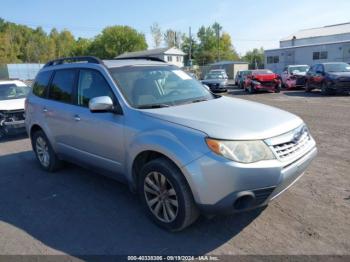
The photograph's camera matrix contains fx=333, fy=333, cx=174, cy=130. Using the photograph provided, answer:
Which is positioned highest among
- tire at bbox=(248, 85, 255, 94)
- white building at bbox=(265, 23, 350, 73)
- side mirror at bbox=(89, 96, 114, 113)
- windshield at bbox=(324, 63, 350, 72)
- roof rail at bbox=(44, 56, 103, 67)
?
white building at bbox=(265, 23, 350, 73)

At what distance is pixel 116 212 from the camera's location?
4207 mm

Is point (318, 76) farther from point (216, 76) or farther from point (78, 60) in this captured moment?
point (78, 60)

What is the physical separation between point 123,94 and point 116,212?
149 cm

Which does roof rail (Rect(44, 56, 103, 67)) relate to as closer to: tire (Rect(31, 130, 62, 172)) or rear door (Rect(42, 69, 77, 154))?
rear door (Rect(42, 69, 77, 154))

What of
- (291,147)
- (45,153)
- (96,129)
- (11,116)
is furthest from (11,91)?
(291,147)

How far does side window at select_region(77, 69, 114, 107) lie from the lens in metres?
4.38

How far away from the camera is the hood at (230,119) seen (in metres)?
3.24

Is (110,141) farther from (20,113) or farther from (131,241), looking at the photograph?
(20,113)

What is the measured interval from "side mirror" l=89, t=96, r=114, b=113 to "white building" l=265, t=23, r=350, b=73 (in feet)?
116

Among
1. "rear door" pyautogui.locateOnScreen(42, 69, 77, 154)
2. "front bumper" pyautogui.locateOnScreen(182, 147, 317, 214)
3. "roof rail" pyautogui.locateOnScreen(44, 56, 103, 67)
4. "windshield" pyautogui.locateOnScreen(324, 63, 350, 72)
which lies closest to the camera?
"front bumper" pyautogui.locateOnScreen(182, 147, 317, 214)

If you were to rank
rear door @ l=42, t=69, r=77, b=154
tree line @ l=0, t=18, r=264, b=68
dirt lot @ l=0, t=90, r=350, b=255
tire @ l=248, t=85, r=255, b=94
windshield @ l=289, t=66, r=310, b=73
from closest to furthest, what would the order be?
dirt lot @ l=0, t=90, r=350, b=255
rear door @ l=42, t=69, r=77, b=154
tire @ l=248, t=85, r=255, b=94
windshield @ l=289, t=66, r=310, b=73
tree line @ l=0, t=18, r=264, b=68

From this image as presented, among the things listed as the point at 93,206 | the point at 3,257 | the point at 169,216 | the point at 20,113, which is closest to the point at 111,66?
the point at 93,206

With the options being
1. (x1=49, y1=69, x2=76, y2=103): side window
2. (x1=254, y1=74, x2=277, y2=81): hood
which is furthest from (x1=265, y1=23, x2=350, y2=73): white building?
(x1=49, y1=69, x2=76, y2=103): side window

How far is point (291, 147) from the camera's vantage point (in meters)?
3.46
